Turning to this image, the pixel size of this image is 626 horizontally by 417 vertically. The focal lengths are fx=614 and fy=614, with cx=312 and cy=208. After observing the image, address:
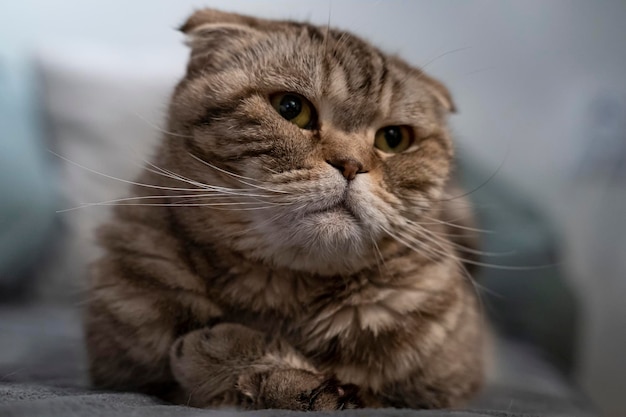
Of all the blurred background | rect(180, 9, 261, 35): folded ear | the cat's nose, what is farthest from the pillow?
the cat's nose

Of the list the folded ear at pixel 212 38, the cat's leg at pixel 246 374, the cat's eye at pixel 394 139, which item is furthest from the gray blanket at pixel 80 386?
the folded ear at pixel 212 38

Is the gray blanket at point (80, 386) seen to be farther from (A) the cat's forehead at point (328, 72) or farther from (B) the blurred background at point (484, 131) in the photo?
(A) the cat's forehead at point (328, 72)

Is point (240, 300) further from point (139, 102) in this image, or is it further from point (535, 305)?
point (535, 305)

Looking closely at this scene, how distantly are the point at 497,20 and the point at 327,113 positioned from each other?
2.33 feet

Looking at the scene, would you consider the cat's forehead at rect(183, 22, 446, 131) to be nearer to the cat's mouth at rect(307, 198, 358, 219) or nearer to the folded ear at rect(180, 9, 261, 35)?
the folded ear at rect(180, 9, 261, 35)

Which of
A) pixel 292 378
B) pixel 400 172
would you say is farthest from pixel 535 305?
pixel 292 378

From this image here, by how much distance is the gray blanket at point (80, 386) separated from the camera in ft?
2.34

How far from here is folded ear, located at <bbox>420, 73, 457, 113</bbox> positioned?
3.49 ft

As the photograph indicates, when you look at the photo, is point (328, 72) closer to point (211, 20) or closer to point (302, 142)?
point (302, 142)

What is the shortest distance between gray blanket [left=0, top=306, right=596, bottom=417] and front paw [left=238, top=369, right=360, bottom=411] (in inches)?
1.7

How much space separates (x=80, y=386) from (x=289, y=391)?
0.36 meters

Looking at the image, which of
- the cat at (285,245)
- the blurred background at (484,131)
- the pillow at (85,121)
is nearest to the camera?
the cat at (285,245)

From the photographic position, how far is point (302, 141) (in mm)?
838

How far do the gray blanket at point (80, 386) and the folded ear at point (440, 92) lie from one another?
20.2 inches
